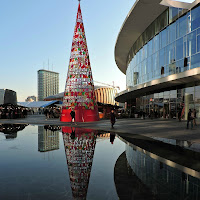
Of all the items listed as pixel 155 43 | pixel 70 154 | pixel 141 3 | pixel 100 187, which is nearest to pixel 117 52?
pixel 155 43

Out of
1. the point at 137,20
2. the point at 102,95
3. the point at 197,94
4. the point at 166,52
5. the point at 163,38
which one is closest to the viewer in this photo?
the point at 197,94

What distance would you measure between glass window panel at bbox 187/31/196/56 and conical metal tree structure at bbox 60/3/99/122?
10146mm

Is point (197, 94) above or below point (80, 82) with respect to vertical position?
below

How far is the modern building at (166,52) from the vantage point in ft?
60.0

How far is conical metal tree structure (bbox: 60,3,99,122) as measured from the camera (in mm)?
19719

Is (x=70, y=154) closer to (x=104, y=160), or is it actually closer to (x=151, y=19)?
(x=104, y=160)

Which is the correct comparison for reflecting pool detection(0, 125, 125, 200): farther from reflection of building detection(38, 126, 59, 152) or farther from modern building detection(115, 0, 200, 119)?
modern building detection(115, 0, 200, 119)

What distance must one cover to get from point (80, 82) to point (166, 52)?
1053 centimetres

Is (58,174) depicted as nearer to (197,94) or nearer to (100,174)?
(100,174)

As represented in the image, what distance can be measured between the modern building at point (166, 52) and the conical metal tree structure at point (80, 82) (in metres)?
6.59

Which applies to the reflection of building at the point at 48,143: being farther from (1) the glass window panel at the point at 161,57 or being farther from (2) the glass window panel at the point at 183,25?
(2) the glass window panel at the point at 183,25

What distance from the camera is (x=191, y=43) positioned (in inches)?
722

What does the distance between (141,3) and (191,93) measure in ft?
36.5

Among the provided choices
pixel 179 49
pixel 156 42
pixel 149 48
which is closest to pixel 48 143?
pixel 179 49
